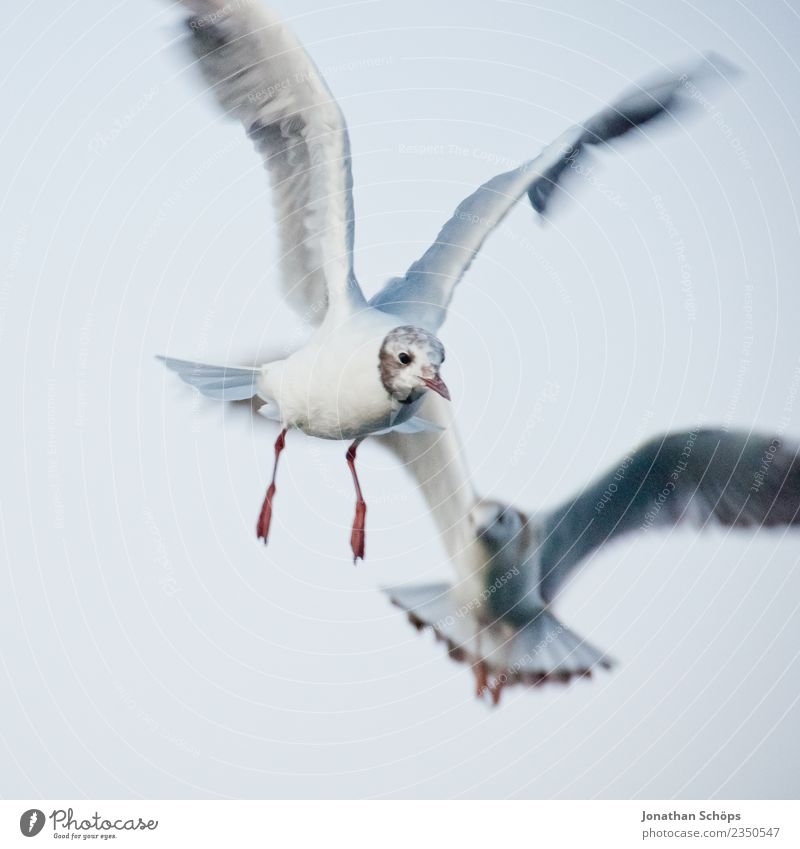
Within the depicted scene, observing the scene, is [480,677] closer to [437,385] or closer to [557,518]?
[557,518]

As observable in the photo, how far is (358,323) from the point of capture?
1.53 metres

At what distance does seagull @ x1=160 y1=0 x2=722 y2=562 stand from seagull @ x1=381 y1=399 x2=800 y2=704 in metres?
0.11

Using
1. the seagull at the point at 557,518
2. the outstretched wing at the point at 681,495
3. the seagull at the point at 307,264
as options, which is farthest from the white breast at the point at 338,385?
the outstretched wing at the point at 681,495

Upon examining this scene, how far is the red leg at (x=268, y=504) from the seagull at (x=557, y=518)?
0.14 m

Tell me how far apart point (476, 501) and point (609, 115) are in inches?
19.5

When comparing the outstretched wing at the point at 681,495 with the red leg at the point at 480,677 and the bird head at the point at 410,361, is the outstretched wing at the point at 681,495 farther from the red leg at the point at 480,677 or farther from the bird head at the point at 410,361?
the bird head at the point at 410,361

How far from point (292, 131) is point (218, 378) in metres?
0.30

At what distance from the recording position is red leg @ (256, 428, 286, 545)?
1.57m

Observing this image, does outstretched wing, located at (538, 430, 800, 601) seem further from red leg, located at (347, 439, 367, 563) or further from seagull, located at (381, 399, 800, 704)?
red leg, located at (347, 439, 367, 563)

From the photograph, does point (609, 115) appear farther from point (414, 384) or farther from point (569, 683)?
point (569, 683)

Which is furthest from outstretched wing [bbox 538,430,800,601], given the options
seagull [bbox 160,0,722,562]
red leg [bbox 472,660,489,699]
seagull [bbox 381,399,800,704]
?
seagull [bbox 160,0,722,562]

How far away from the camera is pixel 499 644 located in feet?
5.43
